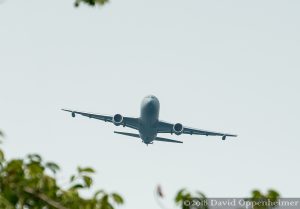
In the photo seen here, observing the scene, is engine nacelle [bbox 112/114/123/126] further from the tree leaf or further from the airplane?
the tree leaf

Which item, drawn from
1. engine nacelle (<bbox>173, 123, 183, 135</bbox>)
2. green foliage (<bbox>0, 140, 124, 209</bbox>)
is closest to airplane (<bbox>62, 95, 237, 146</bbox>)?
engine nacelle (<bbox>173, 123, 183, 135</bbox>)

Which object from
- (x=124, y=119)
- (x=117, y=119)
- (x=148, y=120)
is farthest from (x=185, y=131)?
(x=117, y=119)

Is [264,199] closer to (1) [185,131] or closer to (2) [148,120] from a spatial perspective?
(2) [148,120]

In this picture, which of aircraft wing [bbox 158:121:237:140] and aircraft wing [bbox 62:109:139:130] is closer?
aircraft wing [bbox 62:109:139:130]

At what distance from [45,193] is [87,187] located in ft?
2.24

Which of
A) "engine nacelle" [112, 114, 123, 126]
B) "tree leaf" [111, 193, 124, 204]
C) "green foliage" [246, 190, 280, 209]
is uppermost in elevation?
"engine nacelle" [112, 114, 123, 126]

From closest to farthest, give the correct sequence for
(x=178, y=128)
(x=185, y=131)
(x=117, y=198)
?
(x=117, y=198)
(x=178, y=128)
(x=185, y=131)

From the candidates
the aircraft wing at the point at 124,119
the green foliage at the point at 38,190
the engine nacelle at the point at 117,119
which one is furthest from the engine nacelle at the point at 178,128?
the green foliage at the point at 38,190

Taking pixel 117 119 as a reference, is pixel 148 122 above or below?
above

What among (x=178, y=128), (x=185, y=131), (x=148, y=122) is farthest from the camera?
(x=185, y=131)

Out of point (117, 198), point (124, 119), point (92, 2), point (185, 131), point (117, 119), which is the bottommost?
point (117, 198)

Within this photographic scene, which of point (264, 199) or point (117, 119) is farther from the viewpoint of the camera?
point (117, 119)

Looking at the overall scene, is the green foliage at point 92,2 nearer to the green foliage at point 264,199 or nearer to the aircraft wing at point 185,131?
the green foliage at point 264,199

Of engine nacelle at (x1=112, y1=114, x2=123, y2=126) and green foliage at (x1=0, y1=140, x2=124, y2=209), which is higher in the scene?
engine nacelle at (x1=112, y1=114, x2=123, y2=126)
